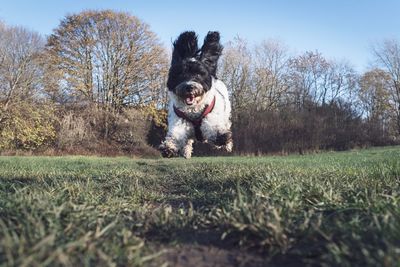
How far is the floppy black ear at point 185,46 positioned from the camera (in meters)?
6.45

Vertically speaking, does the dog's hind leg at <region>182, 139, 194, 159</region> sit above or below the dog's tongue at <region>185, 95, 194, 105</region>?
below

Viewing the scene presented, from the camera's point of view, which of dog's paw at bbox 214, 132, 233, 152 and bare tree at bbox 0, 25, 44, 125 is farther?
bare tree at bbox 0, 25, 44, 125

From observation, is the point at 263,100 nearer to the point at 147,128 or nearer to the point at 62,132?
the point at 147,128

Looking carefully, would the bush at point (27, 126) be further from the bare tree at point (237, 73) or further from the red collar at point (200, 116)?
the red collar at point (200, 116)

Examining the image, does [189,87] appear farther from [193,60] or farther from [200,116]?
[200,116]

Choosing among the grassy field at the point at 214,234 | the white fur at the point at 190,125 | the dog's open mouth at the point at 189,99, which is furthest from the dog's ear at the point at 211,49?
the grassy field at the point at 214,234

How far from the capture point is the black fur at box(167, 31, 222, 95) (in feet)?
20.4

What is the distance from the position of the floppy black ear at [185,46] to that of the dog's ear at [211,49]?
14 centimetres

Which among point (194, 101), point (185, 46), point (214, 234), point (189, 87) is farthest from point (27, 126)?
point (214, 234)

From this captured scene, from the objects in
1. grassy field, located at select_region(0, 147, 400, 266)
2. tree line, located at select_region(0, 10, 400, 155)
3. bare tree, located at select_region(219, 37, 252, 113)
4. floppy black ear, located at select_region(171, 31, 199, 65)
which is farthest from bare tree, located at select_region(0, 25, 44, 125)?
grassy field, located at select_region(0, 147, 400, 266)

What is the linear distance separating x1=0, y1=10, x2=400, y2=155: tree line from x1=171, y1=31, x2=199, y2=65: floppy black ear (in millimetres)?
22811

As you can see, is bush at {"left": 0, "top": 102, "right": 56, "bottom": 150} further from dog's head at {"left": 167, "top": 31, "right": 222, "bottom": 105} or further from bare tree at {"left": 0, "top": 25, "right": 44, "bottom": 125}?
dog's head at {"left": 167, "top": 31, "right": 222, "bottom": 105}

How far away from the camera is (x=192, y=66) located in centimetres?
623

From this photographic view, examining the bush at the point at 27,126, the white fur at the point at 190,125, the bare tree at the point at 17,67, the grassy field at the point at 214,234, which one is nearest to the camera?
the grassy field at the point at 214,234
